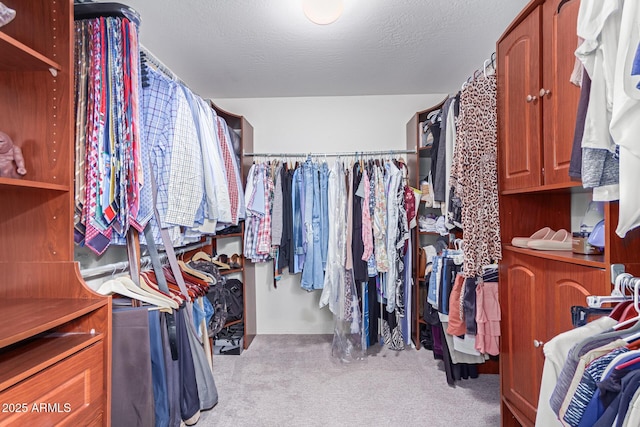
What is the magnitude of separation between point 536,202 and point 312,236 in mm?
1589

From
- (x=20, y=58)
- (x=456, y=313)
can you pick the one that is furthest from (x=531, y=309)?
(x=20, y=58)

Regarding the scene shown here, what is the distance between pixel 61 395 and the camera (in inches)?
32.4

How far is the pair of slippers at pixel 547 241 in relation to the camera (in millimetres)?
1232

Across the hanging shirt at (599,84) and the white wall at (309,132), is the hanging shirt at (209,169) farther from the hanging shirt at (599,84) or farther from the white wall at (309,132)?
the hanging shirt at (599,84)

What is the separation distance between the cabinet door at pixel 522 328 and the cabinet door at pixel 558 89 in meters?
0.42

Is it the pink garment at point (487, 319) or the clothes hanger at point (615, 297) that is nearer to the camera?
the clothes hanger at point (615, 297)

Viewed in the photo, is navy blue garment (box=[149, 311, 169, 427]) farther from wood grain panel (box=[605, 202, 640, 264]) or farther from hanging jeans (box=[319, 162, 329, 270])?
wood grain panel (box=[605, 202, 640, 264])

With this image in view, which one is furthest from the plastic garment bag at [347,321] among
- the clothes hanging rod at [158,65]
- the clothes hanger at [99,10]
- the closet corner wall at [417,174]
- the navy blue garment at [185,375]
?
the clothes hanger at [99,10]

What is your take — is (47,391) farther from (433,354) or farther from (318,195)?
(433,354)

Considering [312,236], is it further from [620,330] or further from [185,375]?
[620,330]

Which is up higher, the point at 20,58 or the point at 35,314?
the point at 20,58

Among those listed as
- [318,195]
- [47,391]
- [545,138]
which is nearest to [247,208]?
[318,195]

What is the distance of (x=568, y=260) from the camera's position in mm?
1062

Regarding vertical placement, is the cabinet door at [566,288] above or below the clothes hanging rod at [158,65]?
below
